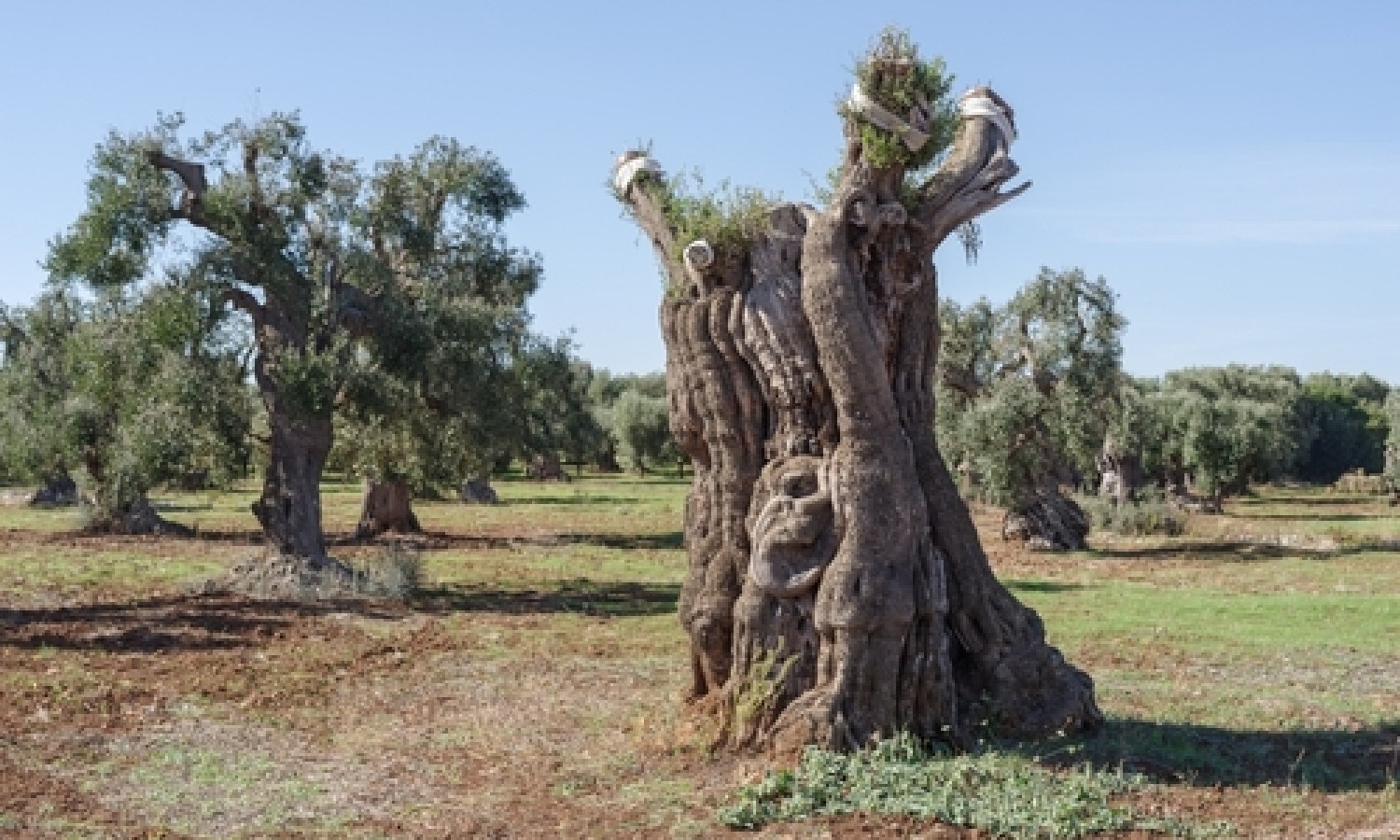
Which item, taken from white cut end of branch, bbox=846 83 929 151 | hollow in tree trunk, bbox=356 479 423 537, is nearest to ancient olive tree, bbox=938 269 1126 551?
hollow in tree trunk, bbox=356 479 423 537

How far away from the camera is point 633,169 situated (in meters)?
12.3

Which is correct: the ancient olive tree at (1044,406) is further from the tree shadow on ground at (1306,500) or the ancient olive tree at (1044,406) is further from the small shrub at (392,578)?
the tree shadow on ground at (1306,500)

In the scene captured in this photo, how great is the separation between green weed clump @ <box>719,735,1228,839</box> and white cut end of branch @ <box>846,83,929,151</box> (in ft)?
15.4

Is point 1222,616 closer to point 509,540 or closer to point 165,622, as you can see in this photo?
point 165,622

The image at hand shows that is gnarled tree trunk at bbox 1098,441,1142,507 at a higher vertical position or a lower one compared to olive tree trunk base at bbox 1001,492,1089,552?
higher

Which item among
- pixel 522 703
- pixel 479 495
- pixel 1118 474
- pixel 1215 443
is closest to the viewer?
pixel 522 703

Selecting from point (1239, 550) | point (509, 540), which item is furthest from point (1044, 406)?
point (509, 540)

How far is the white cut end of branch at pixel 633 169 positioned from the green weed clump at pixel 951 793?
17.8ft

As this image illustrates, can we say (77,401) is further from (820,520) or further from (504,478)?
(504,478)

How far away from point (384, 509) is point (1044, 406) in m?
17.6

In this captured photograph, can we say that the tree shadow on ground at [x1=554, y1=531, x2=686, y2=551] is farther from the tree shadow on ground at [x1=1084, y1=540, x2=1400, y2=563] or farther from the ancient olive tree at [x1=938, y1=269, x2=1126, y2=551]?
the tree shadow on ground at [x1=1084, y1=540, x2=1400, y2=563]

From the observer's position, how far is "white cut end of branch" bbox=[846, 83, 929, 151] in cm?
1070

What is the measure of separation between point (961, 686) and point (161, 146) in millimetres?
16981

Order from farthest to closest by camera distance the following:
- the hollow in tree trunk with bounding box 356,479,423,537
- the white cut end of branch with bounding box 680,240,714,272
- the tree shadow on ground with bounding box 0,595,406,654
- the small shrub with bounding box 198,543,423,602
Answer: the hollow in tree trunk with bounding box 356,479,423,537 → the small shrub with bounding box 198,543,423,602 → the tree shadow on ground with bounding box 0,595,406,654 → the white cut end of branch with bounding box 680,240,714,272
